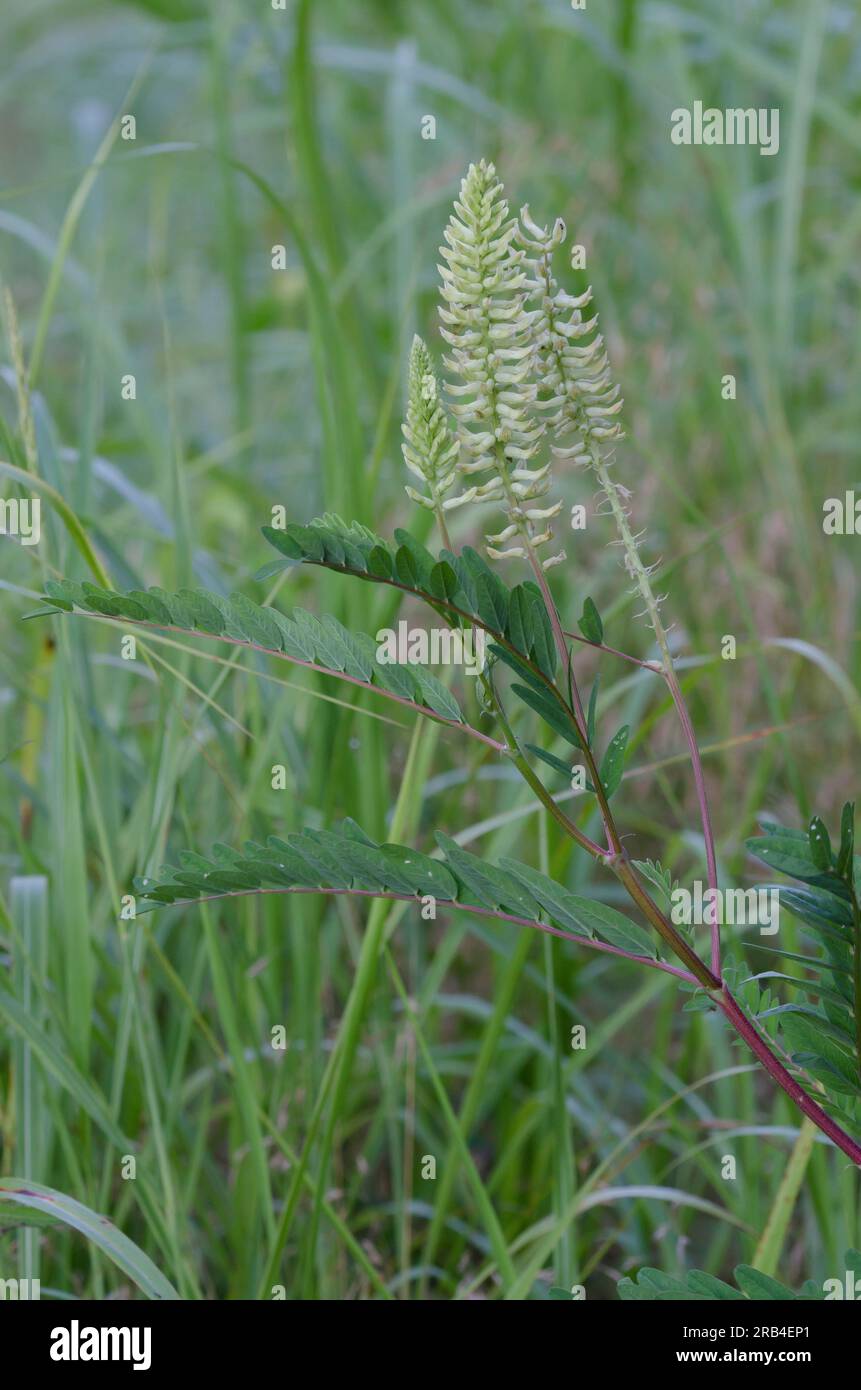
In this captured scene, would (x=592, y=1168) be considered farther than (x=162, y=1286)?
Yes

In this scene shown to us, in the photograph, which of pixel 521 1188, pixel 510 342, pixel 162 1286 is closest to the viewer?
pixel 510 342

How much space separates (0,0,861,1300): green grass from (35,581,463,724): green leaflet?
5.1 inches

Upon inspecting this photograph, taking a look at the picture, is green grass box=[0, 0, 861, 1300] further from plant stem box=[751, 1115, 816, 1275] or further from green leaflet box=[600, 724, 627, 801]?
green leaflet box=[600, 724, 627, 801]

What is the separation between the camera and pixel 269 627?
44 cm

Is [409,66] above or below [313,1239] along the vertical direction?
above

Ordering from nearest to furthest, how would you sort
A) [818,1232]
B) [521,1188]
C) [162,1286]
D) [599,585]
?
[162,1286] < [818,1232] < [521,1188] < [599,585]

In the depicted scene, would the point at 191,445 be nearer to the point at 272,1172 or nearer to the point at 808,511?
the point at 808,511

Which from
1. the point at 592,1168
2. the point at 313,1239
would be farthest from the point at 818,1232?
the point at 313,1239

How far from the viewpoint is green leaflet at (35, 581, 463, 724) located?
422mm

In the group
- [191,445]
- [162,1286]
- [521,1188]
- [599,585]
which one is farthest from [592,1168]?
[191,445]

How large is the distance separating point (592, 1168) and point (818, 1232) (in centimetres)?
16

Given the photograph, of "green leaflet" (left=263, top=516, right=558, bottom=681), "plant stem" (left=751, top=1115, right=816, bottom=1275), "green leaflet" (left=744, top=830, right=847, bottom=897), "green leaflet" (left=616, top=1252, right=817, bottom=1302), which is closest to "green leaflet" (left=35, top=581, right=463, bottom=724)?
"green leaflet" (left=263, top=516, right=558, bottom=681)

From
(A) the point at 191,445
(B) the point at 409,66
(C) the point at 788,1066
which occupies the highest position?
(B) the point at 409,66

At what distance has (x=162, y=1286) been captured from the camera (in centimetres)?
55
